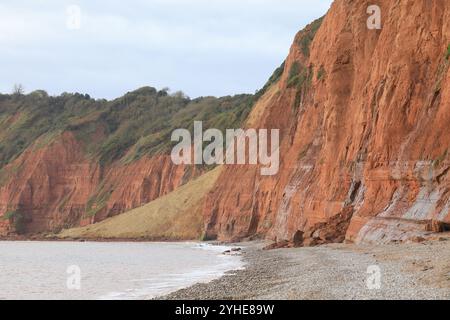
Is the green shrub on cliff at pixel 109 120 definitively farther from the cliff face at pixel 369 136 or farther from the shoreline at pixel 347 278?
the shoreline at pixel 347 278

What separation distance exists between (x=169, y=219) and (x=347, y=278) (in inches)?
2586

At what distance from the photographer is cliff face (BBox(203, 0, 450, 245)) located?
107 ft

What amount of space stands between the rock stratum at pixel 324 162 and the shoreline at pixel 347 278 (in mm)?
4796

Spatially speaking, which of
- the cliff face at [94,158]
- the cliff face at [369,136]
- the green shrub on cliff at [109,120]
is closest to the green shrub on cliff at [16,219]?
the cliff face at [94,158]

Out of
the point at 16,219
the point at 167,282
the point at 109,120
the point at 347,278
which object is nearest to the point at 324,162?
the point at 167,282

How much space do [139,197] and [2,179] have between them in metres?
30.7

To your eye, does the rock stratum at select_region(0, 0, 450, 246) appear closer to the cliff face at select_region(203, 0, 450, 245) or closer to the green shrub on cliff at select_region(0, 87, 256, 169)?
the cliff face at select_region(203, 0, 450, 245)

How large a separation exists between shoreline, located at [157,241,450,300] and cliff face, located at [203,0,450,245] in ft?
15.7

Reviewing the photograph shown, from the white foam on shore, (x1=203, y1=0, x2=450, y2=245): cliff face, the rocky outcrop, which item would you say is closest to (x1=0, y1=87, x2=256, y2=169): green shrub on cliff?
the rocky outcrop

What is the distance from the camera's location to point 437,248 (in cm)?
2328

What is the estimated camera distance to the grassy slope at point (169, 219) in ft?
264

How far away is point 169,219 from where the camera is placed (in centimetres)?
8356
